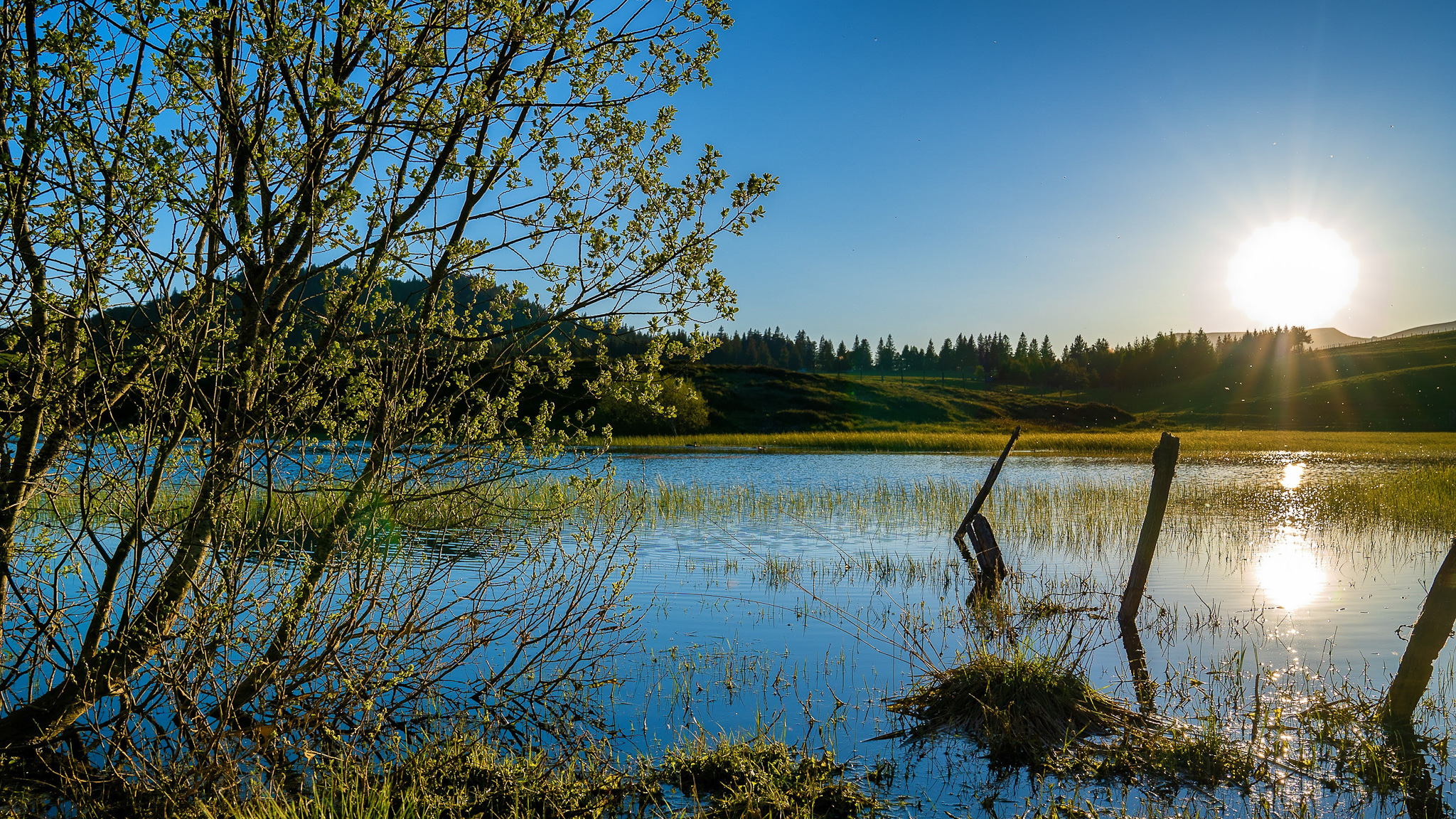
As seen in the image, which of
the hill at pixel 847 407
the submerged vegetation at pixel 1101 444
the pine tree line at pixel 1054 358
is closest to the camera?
the submerged vegetation at pixel 1101 444

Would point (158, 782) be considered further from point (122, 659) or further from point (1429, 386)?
point (1429, 386)

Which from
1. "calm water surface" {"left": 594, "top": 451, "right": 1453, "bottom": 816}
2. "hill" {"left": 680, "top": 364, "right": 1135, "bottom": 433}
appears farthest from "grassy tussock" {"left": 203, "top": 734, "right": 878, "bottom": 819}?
"hill" {"left": 680, "top": 364, "right": 1135, "bottom": 433}

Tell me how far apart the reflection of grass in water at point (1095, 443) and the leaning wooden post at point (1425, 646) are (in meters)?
44.3

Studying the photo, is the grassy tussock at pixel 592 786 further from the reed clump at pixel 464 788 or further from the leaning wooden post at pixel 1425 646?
the leaning wooden post at pixel 1425 646

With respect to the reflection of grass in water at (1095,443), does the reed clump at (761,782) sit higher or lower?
higher

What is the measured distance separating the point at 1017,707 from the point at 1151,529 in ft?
14.9

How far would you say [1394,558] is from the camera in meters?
15.3

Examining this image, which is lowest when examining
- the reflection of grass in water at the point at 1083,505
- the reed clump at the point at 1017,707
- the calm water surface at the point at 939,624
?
the reflection of grass in water at the point at 1083,505

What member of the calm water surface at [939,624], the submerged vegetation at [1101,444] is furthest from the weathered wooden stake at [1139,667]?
the submerged vegetation at [1101,444]

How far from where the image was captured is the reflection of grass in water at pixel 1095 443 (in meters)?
51.6

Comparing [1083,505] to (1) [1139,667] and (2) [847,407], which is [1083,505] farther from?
(2) [847,407]

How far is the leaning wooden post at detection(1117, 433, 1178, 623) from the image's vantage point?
10.3m

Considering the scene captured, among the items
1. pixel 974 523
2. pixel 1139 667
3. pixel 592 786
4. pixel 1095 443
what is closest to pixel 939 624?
pixel 1139 667

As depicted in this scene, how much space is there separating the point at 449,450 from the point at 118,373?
188 centimetres
